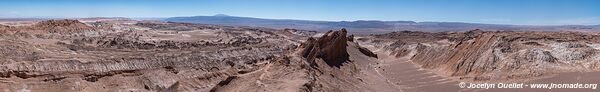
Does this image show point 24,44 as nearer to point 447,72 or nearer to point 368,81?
point 368,81

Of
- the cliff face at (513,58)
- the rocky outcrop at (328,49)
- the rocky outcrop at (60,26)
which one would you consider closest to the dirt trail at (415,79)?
the cliff face at (513,58)

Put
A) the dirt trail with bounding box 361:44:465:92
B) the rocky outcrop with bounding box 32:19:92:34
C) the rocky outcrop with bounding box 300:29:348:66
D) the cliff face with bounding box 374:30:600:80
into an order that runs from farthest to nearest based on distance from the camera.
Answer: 1. the rocky outcrop with bounding box 32:19:92:34
2. the rocky outcrop with bounding box 300:29:348:66
3. the dirt trail with bounding box 361:44:465:92
4. the cliff face with bounding box 374:30:600:80

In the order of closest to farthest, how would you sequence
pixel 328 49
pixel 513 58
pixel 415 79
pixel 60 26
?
pixel 513 58, pixel 415 79, pixel 328 49, pixel 60 26

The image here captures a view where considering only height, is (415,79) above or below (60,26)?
below

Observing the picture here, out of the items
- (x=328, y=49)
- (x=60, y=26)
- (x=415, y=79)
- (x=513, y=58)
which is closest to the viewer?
(x=513, y=58)

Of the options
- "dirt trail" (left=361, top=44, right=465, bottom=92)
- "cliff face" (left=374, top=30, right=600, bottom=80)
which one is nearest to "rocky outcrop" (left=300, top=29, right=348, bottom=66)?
"dirt trail" (left=361, top=44, right=465, bottom=92)

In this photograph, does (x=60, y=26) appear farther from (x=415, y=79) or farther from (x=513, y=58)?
(x=513, y=58)

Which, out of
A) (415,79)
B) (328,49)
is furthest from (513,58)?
(328,49)

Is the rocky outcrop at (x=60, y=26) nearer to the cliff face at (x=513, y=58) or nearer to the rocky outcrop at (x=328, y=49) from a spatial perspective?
the rocky outcrop at (x=328, y=49)

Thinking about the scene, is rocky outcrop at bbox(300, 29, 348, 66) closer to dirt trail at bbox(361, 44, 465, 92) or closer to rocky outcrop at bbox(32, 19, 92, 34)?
dirt trail at bbox(361, 44, 465, 92)

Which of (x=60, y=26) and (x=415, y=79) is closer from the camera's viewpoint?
(x=415, y=79)

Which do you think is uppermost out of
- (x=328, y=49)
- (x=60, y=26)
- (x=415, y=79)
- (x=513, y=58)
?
(x=513, y=58)

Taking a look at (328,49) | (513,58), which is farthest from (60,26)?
(513,58)
